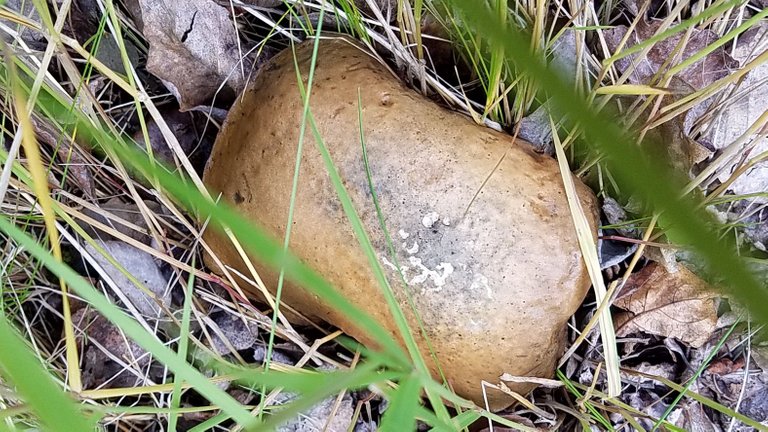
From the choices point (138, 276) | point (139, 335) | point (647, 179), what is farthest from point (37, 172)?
point (647, 179)

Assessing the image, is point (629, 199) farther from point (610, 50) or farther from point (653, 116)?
point (610, 50)

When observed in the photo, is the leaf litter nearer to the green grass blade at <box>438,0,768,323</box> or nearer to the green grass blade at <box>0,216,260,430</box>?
the green grass blade at <box>0,216,260,430</box>

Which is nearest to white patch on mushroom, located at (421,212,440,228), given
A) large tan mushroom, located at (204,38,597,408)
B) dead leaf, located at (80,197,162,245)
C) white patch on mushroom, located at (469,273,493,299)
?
large tan mushroom, located at (204,38,597,408)

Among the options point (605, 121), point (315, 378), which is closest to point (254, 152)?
point (315, 378)

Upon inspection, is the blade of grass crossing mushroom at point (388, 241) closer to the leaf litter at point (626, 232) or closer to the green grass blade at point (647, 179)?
the leaf litter at point (626, 232)

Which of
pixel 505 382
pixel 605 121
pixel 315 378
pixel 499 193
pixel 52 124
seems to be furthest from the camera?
pixel 52 124

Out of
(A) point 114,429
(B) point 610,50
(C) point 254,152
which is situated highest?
(B) point 610,50

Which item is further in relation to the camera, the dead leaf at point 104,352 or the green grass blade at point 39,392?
the dead leaf at point 104,352

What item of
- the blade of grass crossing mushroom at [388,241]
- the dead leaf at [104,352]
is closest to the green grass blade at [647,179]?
the blade of grass crossing mushroom at [388,241]
